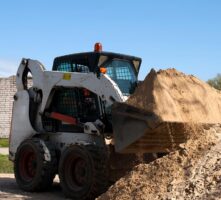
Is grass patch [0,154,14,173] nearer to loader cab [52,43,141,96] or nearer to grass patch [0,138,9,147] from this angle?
loader cab [52,43,141,96]

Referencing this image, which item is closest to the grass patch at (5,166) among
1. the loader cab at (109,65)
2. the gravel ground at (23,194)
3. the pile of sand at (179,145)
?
the gravel ground at (23,194)

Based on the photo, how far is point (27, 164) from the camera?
10.1m

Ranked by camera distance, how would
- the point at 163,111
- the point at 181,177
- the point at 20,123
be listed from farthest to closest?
the point at 20,123 → the point at 163,111 → the point at 181,177

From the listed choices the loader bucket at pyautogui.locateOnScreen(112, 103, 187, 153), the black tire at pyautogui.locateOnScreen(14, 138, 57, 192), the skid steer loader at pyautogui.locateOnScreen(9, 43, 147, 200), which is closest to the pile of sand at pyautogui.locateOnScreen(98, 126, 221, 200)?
the loader bucket at pyautogui.locateOnScreen(112, 103, 187, 153)

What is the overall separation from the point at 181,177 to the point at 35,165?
4273mm

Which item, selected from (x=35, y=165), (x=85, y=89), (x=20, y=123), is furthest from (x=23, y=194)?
(x=85, y=89)

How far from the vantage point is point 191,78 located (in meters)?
8.40

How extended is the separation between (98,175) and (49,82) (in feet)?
8.41

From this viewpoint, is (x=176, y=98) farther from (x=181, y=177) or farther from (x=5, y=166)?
(x=5, y=166)

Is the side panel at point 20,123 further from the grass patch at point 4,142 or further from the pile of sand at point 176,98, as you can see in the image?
the grass patch at point 4,142

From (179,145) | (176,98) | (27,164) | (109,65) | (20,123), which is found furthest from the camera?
(20,123)

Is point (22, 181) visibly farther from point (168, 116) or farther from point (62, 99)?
point (168, 116)

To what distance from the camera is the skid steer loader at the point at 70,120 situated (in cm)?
864

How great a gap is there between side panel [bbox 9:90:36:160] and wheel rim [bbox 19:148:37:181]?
0.45m
